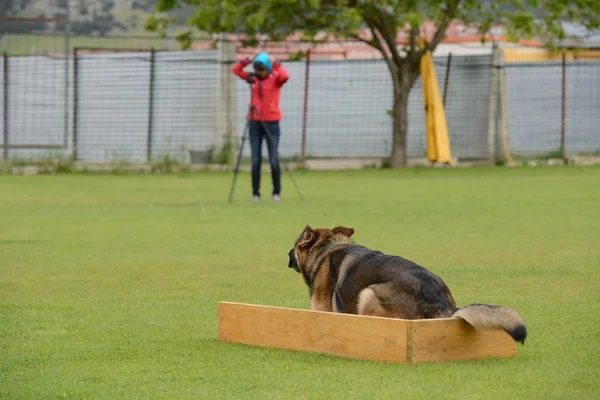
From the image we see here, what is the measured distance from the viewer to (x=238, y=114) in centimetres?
2922

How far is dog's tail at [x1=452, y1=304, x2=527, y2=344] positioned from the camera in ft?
19.3

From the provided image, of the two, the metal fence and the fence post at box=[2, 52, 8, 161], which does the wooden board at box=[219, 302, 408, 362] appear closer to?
the metal fence

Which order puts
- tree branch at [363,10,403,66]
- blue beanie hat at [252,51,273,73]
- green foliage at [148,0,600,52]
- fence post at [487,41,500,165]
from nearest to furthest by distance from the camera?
blue beanie hat at [252,51,273,73] → green foliage at [148,0,600,52] → tree branch at [363,10,403,66] → fence post at [487,41,500,165]

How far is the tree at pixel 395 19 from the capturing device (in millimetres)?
26125

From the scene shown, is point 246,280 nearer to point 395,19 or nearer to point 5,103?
point 395,19

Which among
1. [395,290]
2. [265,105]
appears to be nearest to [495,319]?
[395,290]

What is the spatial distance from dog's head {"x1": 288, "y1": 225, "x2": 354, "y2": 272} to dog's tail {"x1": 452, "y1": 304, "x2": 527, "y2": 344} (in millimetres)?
1363

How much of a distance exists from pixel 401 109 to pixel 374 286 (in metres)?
21.2

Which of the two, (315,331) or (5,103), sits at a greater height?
(5,103)

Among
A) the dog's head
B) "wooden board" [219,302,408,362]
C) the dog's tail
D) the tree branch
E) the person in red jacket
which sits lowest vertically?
"wooden board" [219,302,408,362]

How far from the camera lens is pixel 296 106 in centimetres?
2947

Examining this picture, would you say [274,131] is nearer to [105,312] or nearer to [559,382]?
[105,312]

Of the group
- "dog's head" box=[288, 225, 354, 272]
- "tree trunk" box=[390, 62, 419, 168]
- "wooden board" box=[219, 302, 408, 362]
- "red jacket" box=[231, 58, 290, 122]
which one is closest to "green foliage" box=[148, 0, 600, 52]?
"tree trunk" box=[390, 62, 419, 168]

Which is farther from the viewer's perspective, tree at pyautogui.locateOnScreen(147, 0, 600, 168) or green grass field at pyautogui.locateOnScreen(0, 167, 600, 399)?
tree at pyautogui.locateOnScreen(147, 0, 600, 168)
